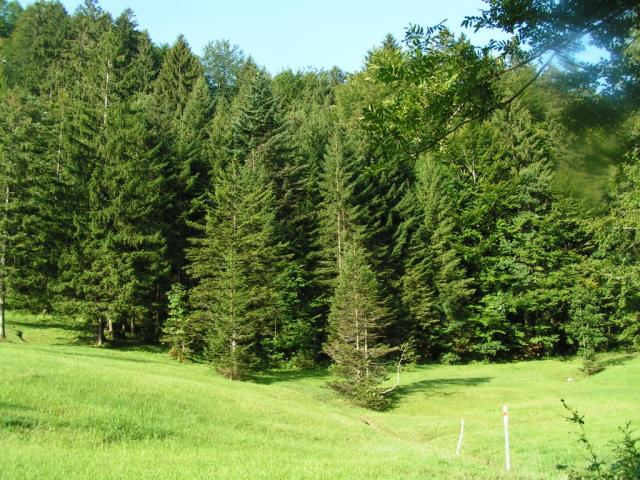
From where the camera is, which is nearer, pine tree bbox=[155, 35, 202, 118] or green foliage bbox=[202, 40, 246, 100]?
pine tree bbox=[155, 35, 202, 118]

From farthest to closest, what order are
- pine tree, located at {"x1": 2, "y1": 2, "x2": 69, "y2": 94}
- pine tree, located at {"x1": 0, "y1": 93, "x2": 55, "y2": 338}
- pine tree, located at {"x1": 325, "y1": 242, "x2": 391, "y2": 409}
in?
1. pine tree, located at {"x1": 2, "y1": 2, "x2": 69, "y2": 94}
2. pine tree, located at {"x1": 0, "y1": 93, "x2": 55, "y2": 338}
3. pine tree, located at {"x1": 325, "y1": 242, "x2": 391, "y2": 409}

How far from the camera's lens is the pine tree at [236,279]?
29.5 metres

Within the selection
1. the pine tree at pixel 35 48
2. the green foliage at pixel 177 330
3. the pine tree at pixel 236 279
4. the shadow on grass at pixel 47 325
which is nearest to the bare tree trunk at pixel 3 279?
the shadow on grass at pixel 47 325

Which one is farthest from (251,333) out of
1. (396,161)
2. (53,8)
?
(53,8)

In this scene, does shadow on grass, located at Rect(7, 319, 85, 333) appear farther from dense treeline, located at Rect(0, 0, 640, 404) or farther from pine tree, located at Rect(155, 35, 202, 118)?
pine tree, located at Rect(155, 35, 202, 118)

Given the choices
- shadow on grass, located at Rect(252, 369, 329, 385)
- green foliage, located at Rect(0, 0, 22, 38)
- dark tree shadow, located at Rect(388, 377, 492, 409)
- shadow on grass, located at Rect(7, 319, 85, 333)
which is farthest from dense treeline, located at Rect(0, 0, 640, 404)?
green foliage, located at Rect(0, 0, 22, 38)

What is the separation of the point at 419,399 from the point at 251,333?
32.0 feet

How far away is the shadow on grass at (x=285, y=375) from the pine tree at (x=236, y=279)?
1.03 metres

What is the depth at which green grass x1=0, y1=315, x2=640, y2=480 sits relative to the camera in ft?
26.7

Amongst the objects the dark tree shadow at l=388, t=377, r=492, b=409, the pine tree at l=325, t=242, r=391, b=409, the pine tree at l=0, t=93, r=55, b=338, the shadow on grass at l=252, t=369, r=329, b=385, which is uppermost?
the pine tree at l=0, t=93, r=55, b=338

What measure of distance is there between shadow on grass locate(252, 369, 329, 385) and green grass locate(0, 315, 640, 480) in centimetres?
377

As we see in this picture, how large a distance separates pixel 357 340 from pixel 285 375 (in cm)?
805

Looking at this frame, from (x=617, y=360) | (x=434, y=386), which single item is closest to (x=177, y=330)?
(x=434, y=386)

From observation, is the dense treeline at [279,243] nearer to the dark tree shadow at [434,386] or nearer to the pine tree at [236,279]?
the pine tree at [236,279]
